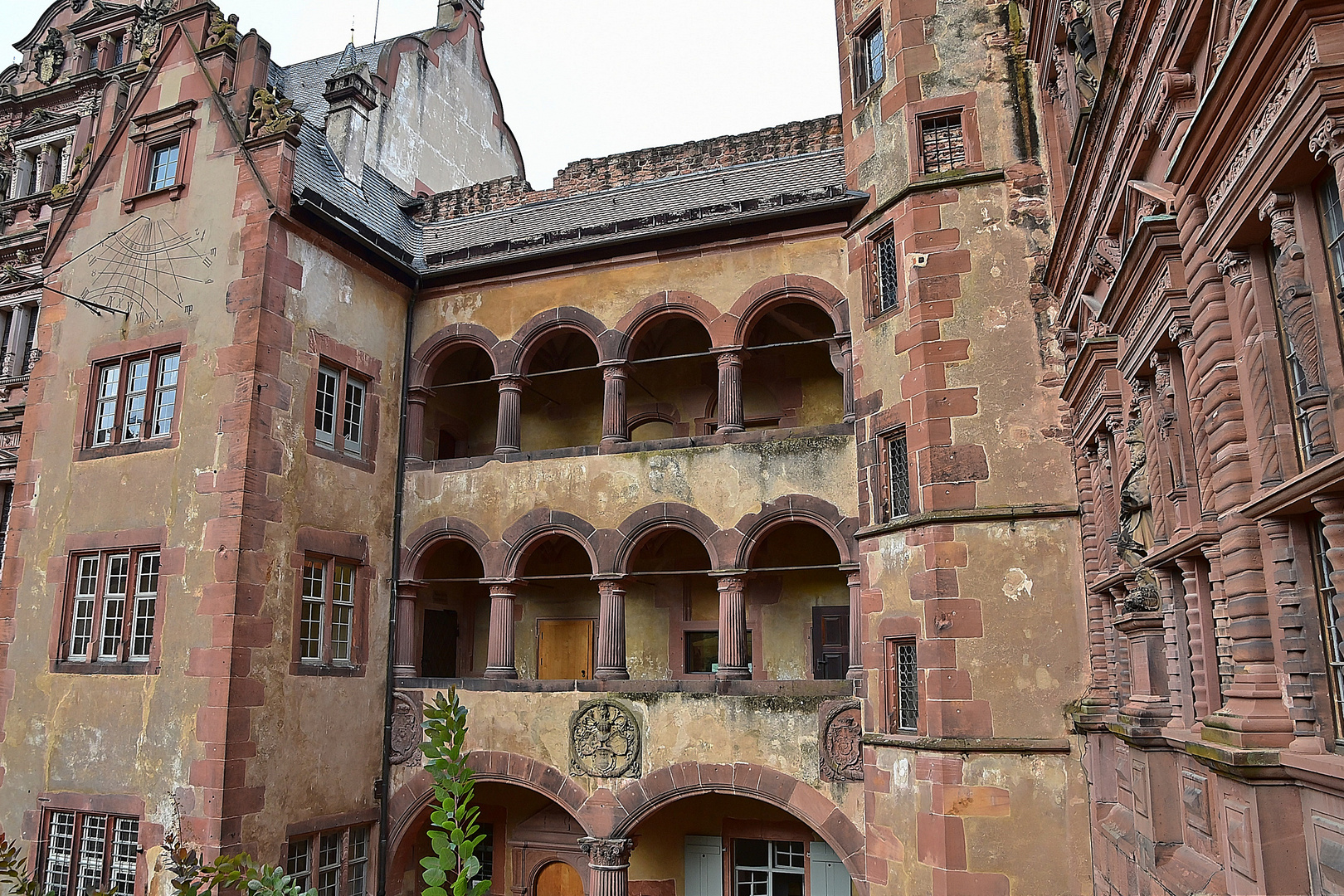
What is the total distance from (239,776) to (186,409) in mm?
5168

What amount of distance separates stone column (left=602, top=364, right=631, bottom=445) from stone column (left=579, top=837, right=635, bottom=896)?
584cm

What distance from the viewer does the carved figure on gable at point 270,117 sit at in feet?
48.6

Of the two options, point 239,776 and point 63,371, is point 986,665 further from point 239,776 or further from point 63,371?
point 63,371

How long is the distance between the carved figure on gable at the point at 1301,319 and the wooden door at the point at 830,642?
11002 mm

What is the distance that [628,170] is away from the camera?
18234 millimetres

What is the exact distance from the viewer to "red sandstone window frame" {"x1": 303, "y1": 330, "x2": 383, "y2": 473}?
14.6 m

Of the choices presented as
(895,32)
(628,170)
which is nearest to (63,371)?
(628,170)

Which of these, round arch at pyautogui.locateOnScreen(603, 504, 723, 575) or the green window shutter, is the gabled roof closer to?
round arch at pyautogui.locateOnScreen(603, 504, 723, 575)

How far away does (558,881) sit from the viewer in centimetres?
1691

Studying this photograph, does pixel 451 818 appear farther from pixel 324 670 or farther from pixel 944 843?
pixel 324 670

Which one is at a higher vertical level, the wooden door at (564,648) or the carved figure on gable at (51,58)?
the carved figure on gable at (51,58)

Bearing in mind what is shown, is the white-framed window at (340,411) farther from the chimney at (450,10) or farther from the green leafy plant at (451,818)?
the chimney at (450,10)

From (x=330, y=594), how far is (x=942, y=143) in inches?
426

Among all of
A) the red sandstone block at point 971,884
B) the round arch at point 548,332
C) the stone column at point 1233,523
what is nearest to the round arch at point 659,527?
the round arch at point 548,332
